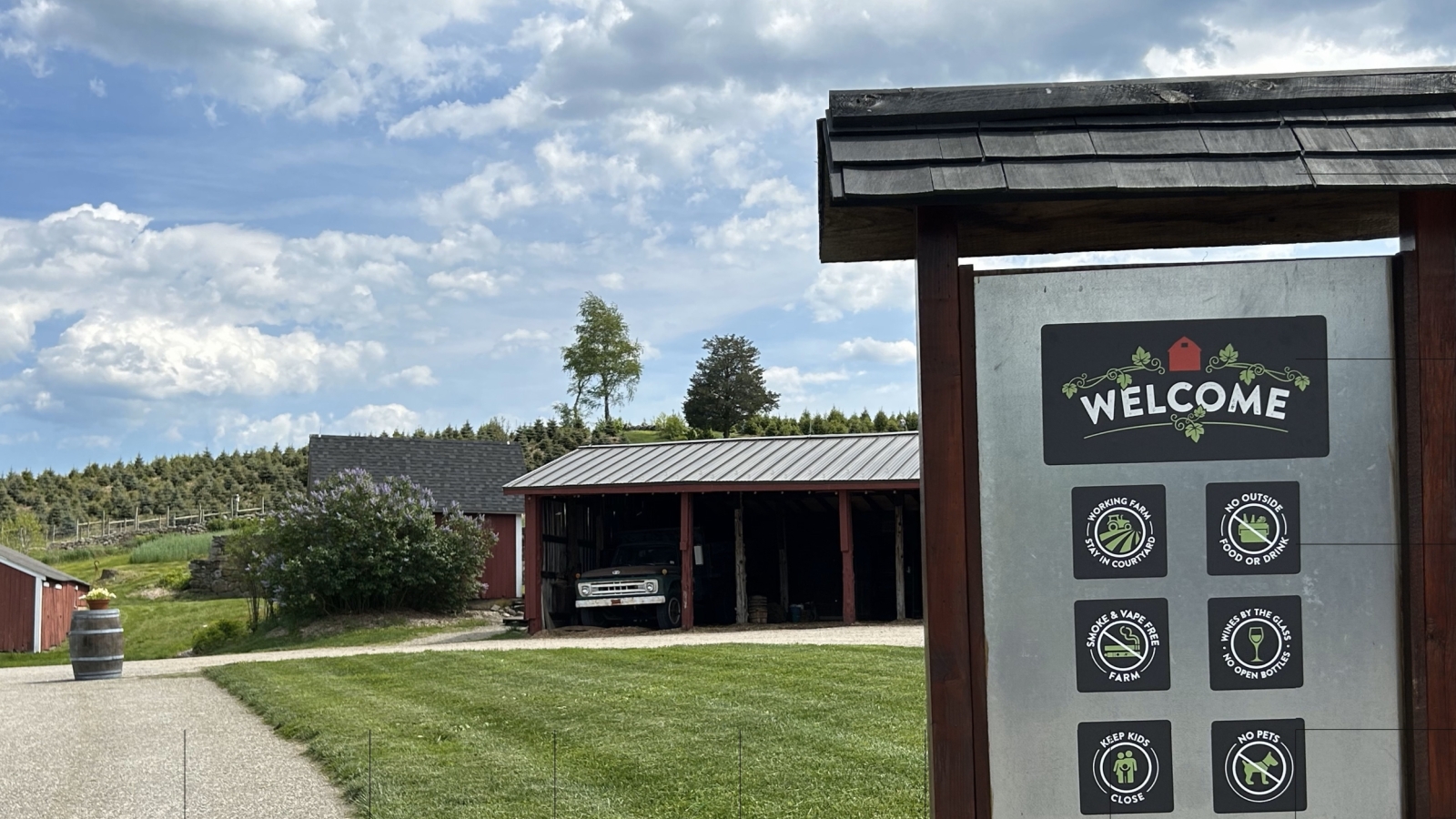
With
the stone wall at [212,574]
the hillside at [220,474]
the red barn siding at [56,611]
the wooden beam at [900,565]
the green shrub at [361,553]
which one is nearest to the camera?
the wooden beam at [900,565]

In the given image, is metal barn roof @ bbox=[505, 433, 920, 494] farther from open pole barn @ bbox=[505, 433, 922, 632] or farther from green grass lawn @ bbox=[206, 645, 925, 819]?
green grass lawn @ bbox=[206, 645, 925, 819]

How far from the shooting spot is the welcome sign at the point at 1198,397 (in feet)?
13.0

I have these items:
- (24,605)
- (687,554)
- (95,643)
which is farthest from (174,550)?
(687,554)

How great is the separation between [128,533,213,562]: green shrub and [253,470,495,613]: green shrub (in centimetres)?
1923

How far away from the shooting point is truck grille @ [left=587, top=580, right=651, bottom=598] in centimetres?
2152

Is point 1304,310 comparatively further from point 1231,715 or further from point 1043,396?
point 1231,715

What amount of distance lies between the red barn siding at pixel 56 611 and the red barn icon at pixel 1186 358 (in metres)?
31.0

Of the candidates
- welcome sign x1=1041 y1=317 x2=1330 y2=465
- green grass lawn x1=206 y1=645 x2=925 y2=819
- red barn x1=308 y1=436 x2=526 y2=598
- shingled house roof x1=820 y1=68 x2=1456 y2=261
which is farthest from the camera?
red barn x1=308 y1=436 x2=526 y2=598

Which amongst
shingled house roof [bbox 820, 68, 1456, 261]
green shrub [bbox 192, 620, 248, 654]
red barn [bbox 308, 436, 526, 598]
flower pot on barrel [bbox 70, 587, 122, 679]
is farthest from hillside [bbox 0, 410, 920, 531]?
shingled house roof [bbox 820, 68, 1456, 261]

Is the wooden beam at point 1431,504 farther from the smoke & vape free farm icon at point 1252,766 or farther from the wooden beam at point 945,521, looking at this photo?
the wooden beam at point 945,521

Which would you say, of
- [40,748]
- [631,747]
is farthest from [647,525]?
[631,747]

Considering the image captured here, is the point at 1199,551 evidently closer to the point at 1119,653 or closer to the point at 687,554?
the point at 1119,653

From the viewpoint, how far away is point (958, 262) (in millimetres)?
4109

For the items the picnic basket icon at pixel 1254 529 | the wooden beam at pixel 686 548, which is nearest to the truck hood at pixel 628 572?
the wooden beam at pixel 686 548
